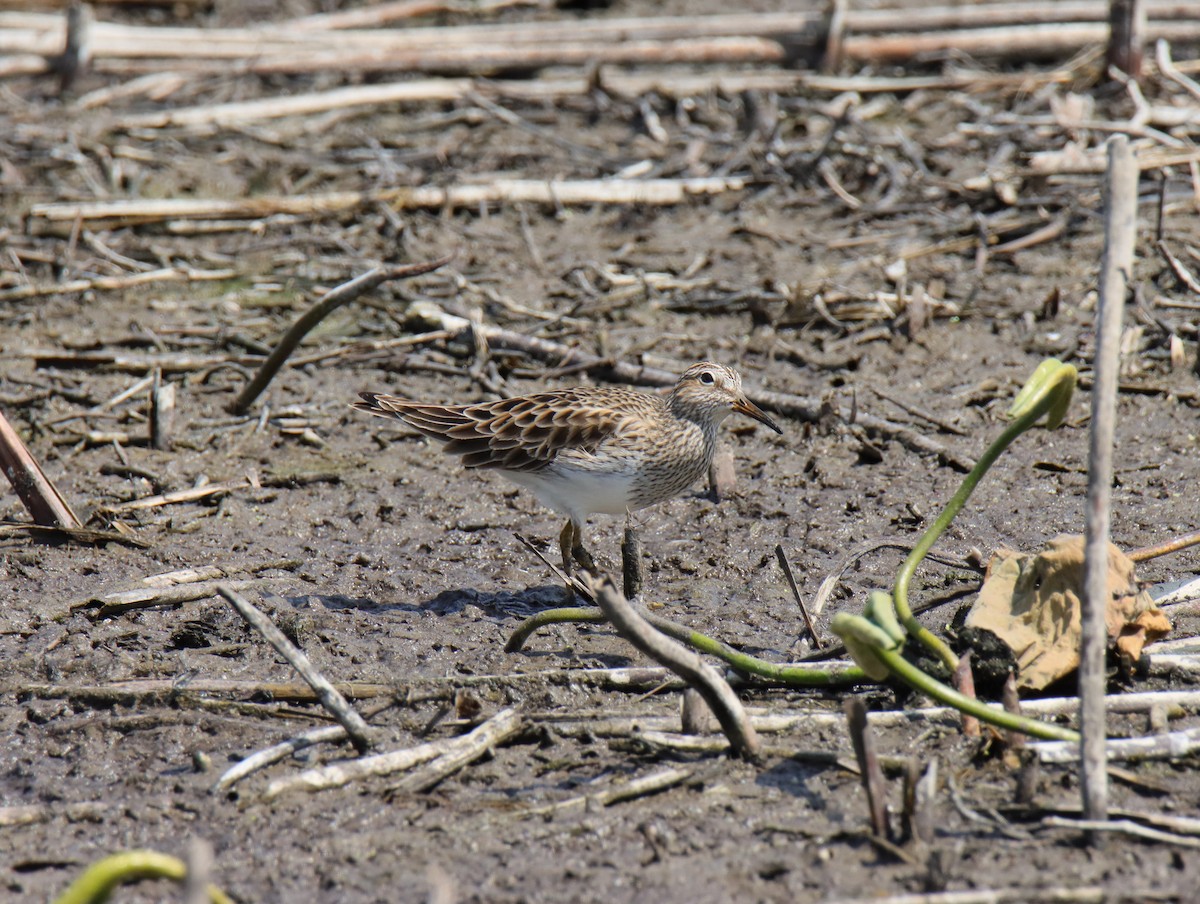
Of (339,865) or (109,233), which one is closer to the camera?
(339,865)

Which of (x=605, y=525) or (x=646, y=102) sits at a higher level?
(x=646, y=102)

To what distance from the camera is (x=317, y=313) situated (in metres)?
6.79

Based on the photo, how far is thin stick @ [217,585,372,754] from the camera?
4215mm

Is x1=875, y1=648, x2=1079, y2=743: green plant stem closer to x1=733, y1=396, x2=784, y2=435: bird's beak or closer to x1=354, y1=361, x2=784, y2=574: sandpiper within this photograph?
x1=354, y1=361, x2=784, y2=574: sandpiper

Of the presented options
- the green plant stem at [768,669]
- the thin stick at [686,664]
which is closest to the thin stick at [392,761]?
the green plant stem at [768,669]

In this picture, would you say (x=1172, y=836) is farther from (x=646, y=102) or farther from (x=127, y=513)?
(x=646, y=102)

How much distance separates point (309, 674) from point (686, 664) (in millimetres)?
1228

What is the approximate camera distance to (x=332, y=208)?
9492mm

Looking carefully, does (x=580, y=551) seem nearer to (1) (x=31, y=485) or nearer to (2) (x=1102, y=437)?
(1) (x=31, y=485)

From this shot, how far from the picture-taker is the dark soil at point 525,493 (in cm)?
402

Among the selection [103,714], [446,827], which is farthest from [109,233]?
[446,827]

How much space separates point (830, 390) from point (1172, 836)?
4175 mm

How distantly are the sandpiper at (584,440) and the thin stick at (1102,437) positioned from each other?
108 inches

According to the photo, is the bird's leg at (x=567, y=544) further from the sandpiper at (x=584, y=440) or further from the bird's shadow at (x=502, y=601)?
the bird's shadow at (x=502, y=601)
